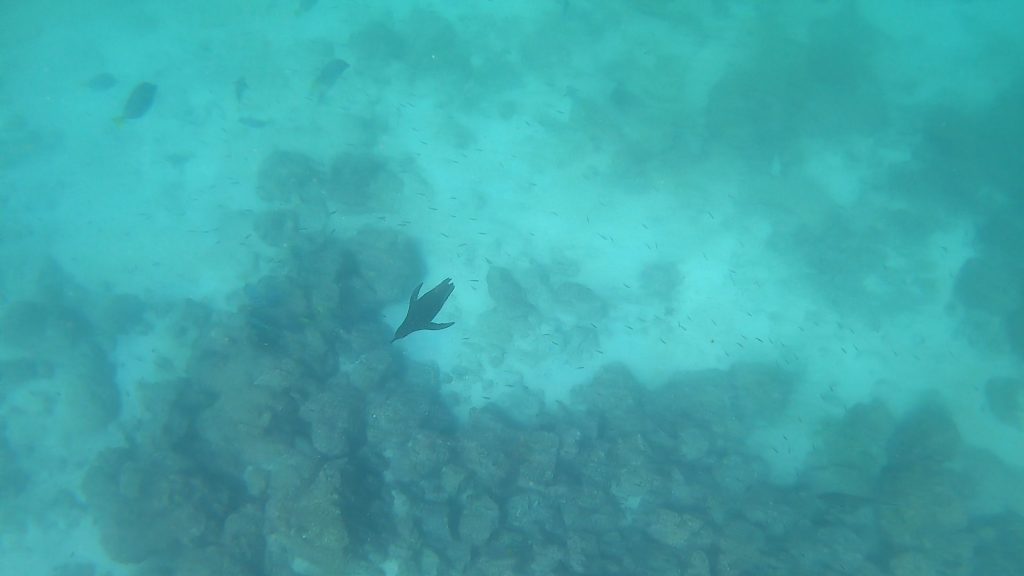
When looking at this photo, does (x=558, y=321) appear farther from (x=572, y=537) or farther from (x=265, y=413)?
(x=265, y=413)

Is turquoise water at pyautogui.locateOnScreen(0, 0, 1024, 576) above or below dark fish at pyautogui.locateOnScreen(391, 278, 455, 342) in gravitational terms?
below

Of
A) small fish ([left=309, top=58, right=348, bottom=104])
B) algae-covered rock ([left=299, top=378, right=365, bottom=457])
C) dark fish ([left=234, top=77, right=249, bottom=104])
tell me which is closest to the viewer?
algae-covered rock ([left=299, top=378, right=365, bottom=457])

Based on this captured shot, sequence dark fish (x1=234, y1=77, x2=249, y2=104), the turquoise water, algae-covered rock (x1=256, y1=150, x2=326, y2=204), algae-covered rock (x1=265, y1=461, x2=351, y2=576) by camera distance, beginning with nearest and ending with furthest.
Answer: algae-covered rock (x1=265, y1=461, x2=351, y2=576), the turquoise water, algae-covered rock (x1=256, y1=150, x2=326, y2=204), dark fish (x1=234, y1=77, x2=249, y2=104)

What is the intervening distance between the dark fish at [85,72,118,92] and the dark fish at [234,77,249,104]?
451cm

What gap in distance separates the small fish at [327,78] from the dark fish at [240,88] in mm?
2082

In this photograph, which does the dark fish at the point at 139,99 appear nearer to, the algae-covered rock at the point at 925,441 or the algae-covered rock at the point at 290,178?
the algae-covered rock at the point at 290,178

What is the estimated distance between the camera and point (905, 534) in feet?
34.3

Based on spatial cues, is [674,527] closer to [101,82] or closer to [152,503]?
[152,503]

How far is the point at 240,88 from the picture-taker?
16.4m

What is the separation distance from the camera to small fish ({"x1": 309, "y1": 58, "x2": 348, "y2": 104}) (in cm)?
1502

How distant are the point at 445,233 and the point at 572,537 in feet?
25.9

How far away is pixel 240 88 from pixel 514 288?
11.4m

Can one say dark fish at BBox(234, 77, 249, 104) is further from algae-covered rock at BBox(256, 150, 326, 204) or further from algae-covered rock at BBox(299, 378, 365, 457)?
algae-covered rock at BBox(299, 378, 365, 457)

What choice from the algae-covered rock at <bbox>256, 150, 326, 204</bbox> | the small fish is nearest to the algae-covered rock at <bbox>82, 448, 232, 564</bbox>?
the algae-covered rock at <bbox>256, 150, 326, 204</bbox>
